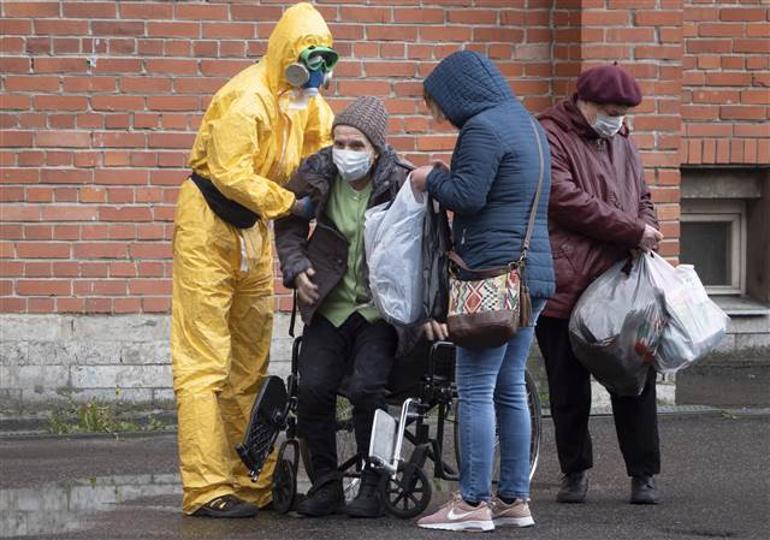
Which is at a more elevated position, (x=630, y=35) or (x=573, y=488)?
(x=630, y=35)

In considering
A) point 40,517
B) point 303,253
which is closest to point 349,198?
point 303,253

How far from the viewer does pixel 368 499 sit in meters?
6.82

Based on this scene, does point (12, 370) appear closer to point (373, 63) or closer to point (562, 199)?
point (373, 63)

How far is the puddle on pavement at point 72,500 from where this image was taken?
683 cm

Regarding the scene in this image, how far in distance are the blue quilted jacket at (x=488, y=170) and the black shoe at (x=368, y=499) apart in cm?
94

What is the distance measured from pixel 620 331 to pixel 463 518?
104cm

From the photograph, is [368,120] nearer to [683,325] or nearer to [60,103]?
[683,325]

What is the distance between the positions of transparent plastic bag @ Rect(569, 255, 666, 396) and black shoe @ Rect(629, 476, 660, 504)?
1.19ft

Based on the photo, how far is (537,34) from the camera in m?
9.66

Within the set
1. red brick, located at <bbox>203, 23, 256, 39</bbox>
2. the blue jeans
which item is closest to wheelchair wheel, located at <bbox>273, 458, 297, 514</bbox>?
the blue jeans

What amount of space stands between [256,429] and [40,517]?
0.93 metres

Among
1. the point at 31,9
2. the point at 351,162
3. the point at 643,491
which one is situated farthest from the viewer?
the point at 31,9

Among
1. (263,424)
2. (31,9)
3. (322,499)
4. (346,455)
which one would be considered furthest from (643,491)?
(31,9)

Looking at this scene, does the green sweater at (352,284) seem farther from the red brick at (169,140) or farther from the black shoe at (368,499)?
the red brick at (169,140)
